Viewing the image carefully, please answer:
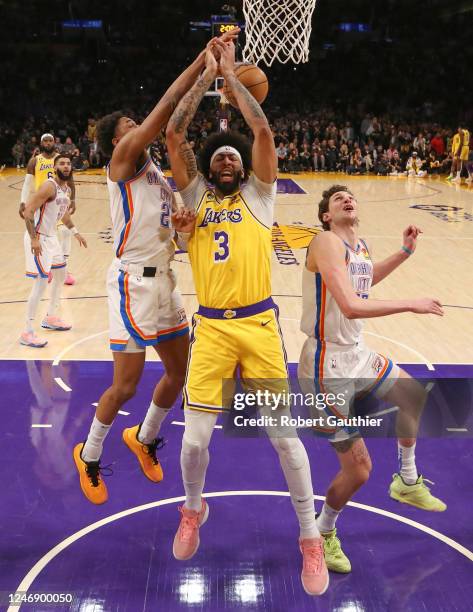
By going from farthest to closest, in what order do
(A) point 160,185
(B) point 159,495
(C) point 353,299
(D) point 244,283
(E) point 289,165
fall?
(E) point 289,165, (B) point 159,495, (A) point 160,185, (D) point 244,283, (C) point 353,299

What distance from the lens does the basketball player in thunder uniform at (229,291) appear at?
3.45m

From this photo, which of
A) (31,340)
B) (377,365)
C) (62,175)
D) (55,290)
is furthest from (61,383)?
(377,365)

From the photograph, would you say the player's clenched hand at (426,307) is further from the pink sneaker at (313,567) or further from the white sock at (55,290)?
the white sock at (55,290)

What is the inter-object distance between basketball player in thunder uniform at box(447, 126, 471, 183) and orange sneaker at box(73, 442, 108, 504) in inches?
696

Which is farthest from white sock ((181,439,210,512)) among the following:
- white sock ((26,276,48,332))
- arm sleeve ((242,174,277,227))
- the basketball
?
white sock ((26,276,48,332))

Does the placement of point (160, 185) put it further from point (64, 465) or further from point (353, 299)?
point (64, 465)

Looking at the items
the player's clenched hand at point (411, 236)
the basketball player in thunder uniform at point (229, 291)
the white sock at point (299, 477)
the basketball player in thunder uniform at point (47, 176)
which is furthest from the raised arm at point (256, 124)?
the basketball player in thunder uniform at point (47, 176)

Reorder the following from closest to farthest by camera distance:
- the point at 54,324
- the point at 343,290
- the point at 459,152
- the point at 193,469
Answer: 1. the point at 343,290
2. the point at 193,469
3. the point at 54,324
4. the point at 459,152

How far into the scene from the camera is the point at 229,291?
3482mm

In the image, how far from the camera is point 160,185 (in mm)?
3992

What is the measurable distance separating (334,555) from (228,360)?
3.83ft

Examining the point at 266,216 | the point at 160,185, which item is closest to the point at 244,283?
the point at 266,216

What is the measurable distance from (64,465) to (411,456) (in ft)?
7.29

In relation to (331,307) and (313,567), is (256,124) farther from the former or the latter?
(313,567)
